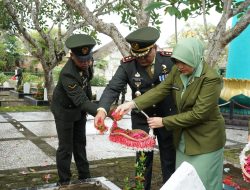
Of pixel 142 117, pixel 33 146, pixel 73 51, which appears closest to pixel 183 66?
pixel 142 117

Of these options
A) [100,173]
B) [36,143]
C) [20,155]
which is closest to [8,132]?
[36,143]

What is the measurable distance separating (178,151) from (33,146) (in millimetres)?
3975

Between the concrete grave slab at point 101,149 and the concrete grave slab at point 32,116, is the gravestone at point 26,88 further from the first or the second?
the concrete grave slab at point 101,149

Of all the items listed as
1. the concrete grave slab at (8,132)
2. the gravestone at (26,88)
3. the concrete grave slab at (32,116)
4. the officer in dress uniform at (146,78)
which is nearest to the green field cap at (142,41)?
the officer in dress uniform at (146,78)

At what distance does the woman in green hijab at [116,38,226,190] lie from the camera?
8.47 feet

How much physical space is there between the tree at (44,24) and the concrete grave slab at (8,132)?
3.35 m

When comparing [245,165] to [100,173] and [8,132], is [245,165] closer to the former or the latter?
[100,173]

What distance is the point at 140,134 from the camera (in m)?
2.84

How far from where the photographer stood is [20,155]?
5570mm

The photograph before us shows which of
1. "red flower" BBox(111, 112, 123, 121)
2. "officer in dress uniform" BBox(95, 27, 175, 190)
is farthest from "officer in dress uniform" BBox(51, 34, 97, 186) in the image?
"red flower" BBox(111, 112, 123, 121)

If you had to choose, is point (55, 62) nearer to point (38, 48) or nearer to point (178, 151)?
point (38, 48)

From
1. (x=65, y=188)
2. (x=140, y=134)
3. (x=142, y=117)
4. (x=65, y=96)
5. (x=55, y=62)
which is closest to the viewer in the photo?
(x=140, y=134)

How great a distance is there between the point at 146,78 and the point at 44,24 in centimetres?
1035

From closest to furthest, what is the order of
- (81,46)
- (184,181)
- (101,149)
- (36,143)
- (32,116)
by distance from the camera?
(184,181), (81,46), (101,149), (36,143), (32,116)
